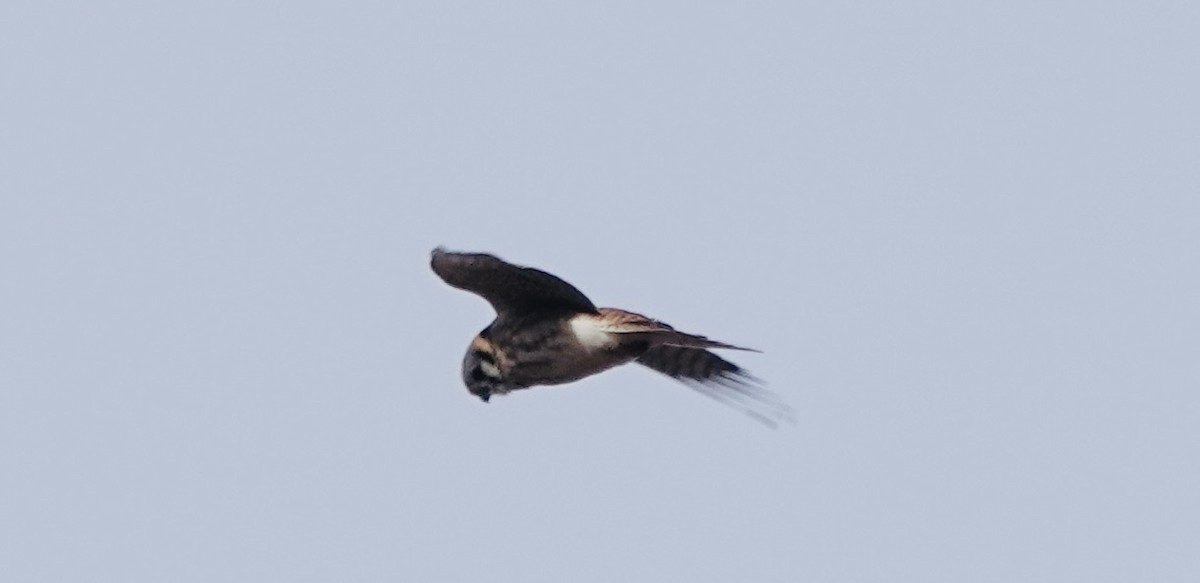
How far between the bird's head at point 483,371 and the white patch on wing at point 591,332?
0.83m

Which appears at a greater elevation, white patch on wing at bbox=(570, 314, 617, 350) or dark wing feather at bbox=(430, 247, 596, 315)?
dark wing feather at bbox=(430, 247, 596, 315)

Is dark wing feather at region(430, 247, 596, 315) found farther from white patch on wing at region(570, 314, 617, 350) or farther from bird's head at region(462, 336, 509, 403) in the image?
bird's head at region(462, 336, 509, 403)

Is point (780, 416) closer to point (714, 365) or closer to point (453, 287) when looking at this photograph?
point (714, 365)

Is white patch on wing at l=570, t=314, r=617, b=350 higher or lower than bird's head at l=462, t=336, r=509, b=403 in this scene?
higher

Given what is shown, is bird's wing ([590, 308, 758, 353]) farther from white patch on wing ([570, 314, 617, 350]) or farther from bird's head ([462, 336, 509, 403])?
bird's head ([462, 336, 509, 403])

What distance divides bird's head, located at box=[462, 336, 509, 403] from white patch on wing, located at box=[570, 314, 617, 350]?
83 centimetres

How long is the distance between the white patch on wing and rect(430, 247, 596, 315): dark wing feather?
0.08m

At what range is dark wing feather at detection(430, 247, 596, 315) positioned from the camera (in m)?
15.6

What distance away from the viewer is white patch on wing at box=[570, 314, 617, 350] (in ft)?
Result: 52.5

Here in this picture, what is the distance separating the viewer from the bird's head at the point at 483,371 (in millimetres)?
16641

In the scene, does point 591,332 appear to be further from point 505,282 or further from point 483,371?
point 483,371

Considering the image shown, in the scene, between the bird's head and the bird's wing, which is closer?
the bird's wing

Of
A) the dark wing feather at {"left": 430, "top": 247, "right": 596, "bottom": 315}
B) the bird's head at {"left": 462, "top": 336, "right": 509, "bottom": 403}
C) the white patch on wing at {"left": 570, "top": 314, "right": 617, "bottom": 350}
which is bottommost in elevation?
the bird's head at {"left": 462, "top": 336, "right": 509, "bottom": 403}

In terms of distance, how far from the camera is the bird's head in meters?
16.6
